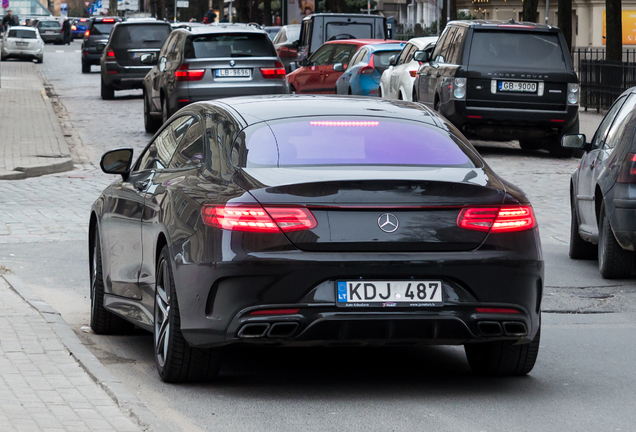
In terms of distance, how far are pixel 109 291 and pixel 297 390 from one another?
5.77 ft

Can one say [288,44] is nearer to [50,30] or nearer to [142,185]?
[142,185]

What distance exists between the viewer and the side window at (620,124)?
9.63m

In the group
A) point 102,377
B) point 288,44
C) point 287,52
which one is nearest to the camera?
point 102,377

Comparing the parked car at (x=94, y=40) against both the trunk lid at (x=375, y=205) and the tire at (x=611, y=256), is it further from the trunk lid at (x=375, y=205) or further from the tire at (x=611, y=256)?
the trunk lid at (x=375, y=205)

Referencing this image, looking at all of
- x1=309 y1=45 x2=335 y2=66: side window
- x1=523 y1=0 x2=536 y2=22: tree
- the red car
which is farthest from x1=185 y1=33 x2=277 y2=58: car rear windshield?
x1=523 y1=0 x2=536 y2=22: tree

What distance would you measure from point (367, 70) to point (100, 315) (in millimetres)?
16901

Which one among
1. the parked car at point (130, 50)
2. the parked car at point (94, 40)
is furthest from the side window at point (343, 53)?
the parked car at point (94, 40)

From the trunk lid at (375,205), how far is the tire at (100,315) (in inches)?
82.7

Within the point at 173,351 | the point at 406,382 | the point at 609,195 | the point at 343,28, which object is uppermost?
the point at 343,28

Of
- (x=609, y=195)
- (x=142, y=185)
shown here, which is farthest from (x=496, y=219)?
(x=609, y=195)

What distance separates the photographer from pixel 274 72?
67.8 ft

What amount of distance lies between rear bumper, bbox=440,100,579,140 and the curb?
1196 centimetres

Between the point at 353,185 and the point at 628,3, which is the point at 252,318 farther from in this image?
the point at 628,3

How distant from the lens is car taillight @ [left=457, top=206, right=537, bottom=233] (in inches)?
224
